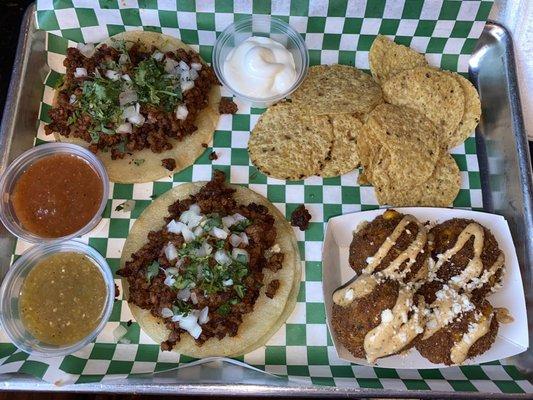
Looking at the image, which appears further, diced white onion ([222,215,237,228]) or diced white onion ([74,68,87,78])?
diced white onion ([74,68,87,78])

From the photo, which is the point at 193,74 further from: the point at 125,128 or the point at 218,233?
the point at 218,233

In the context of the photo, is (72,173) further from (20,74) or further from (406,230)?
(406,230)

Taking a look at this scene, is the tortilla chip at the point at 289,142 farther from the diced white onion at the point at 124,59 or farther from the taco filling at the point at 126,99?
the diced white onion at the point at 124,59

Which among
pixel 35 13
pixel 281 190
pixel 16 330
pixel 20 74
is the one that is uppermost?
pixel 35 13

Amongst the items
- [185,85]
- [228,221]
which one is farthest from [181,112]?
[228,221]

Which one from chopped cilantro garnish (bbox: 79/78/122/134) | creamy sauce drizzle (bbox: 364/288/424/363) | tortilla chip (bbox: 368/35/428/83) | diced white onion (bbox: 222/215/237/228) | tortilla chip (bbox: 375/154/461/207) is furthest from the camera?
tortilla chip (bbox: 368/35/428/83)

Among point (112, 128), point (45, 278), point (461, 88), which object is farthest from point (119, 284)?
point (461, 88)

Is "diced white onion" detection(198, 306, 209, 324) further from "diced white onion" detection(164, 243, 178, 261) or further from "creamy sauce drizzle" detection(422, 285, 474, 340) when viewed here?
"creamy sauce drizzle" detection(422, 285, 474, 340)

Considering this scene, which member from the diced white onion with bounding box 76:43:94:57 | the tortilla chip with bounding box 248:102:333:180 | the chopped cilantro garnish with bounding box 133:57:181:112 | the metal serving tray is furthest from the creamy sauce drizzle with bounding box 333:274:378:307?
the diced white onion with bounding box 76:43:94:57
